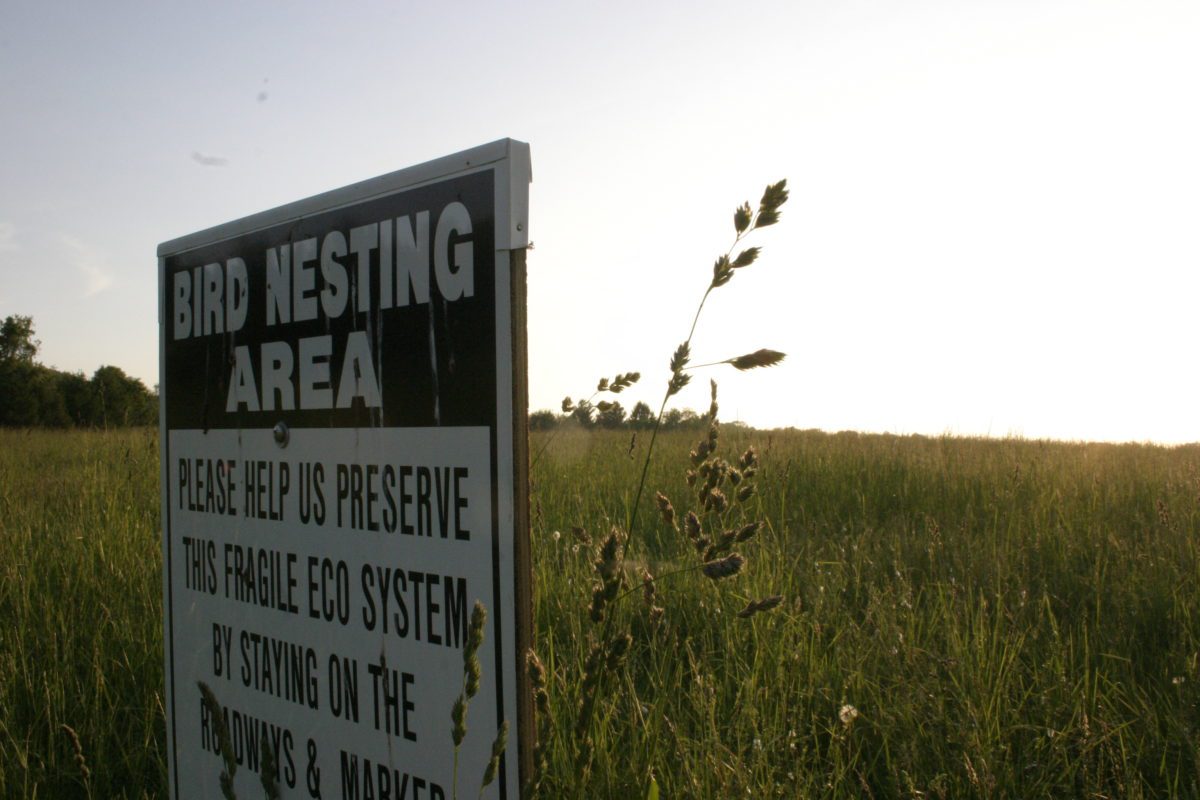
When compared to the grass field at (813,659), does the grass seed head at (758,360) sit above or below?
above

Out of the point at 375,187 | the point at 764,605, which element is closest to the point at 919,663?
the point at 764,605

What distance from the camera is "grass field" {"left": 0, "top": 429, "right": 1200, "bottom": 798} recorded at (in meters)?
2.01

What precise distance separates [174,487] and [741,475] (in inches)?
52.0

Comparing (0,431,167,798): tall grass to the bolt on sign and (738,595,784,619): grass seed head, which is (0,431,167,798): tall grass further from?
(738,595,784,619): grass seed head

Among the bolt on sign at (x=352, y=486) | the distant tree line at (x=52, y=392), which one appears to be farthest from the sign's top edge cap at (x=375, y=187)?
the distant tree line at (x=52, y=392)

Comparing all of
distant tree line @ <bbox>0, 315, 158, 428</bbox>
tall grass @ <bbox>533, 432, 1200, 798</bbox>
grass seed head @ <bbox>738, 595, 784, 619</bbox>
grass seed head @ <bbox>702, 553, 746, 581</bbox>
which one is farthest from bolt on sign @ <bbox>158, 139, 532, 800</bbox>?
distant tree line @ <bbox>0, 315, 158, 428</bbox>

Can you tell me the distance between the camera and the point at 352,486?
1.42 meters

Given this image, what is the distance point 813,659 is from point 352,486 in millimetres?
1617

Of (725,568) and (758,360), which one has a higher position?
(758,360)

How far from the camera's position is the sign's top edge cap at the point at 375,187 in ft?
3.83

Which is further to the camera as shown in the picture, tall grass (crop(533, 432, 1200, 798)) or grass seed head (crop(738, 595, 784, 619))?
tall grass (crop(533, 432, 1200, 798))

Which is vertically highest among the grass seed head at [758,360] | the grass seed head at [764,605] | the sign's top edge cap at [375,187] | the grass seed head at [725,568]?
the sign's top edge cap at [375,187]

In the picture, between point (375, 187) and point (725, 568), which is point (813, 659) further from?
point (375, 187)

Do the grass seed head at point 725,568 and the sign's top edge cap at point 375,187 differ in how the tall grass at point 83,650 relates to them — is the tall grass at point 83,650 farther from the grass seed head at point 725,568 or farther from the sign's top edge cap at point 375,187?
the grass seed head at point 725,568
